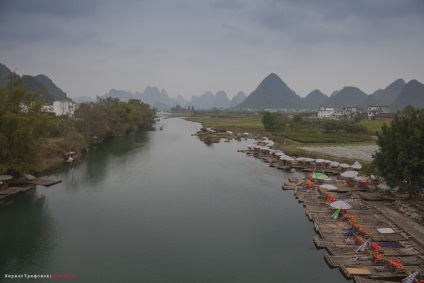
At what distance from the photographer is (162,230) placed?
21.5 metres

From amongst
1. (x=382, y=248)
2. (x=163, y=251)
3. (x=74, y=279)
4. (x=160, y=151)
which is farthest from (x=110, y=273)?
(x=160, y=151)

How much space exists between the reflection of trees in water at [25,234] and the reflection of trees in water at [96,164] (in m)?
5.17

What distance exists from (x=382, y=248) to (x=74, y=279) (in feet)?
55.8

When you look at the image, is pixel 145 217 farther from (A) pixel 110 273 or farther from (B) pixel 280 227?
(B) pixel 280 227

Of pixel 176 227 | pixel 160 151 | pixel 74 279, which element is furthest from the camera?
pixel 160 151

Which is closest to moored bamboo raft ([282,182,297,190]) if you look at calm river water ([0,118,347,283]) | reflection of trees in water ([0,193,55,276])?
calm river water ([0,118,347,283])

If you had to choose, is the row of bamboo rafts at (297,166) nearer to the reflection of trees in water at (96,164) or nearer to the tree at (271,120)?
the reflection of trees in water at (96,164)

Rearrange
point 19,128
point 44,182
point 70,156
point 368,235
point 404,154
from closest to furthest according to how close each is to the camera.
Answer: point 368,235
point 404,154
point 19,128
point 44,182
point 70,156

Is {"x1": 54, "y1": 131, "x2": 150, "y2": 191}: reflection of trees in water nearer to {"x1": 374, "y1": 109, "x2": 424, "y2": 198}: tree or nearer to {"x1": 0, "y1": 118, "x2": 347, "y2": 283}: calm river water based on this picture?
{"x1": 0, "y1": 118, "x2": 347, "y2": 283}: calm river water

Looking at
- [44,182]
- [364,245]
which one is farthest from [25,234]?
[364,245]

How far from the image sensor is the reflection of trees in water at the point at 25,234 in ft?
56.1

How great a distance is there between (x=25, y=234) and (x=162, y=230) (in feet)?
31.1

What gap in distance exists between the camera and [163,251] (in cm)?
1856

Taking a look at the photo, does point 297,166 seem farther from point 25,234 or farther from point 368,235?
point 25,234
